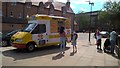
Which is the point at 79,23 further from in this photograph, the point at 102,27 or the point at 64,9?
the point at 64,9

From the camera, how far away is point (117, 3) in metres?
48.0

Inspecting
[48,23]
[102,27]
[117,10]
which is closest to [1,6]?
[117,10]

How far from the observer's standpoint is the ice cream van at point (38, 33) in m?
15.0

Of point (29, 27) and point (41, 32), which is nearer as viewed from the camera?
point (29, 27)

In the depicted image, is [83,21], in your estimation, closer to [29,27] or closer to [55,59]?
[29,27]

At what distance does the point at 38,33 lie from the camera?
1602 centimetres

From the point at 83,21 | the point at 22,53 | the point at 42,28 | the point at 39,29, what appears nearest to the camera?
the point at 22,53

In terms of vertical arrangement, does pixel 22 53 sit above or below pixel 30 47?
below

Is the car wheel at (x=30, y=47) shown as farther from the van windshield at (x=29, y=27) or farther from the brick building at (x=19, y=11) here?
the brick building at (x=19, y=11)

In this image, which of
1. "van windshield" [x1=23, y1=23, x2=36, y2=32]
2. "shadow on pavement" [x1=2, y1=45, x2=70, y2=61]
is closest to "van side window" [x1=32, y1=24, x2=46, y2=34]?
"van windshield" [x1=23, y1=23, x2=36, y2=32]

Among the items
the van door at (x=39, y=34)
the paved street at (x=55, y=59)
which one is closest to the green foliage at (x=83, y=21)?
the van door at (x=39, y=34)

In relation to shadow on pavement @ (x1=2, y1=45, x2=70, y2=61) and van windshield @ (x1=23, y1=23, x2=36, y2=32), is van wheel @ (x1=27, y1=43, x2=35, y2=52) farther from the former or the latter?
van windshield @ (x1=23, y1=23, x2=36, y2=32)

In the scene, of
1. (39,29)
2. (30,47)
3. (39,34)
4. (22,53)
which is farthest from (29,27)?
(22,53)

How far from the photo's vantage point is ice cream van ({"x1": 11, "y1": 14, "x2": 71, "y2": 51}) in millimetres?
14984
